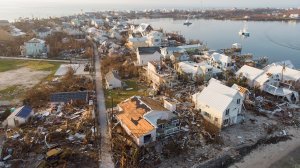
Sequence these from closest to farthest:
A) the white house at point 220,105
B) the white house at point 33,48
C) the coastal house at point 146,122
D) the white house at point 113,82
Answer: the coastal house at point 146,122 < the white house at point 220,105 < the white house at point 113,82 < the white house at point 33,48

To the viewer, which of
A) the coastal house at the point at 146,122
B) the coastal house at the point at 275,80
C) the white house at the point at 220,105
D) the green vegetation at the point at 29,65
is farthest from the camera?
the green vegetation at the point at 29,65

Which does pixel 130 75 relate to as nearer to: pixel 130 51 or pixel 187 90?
pixel 187 90

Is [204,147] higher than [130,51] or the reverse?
the reverse

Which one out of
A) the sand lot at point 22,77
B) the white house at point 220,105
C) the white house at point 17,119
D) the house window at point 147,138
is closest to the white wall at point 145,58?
the sand lot at point 22,77

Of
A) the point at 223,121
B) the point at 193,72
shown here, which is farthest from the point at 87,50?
the point at 223,121

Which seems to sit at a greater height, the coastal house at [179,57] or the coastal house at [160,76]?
the coastal house at [179,57]

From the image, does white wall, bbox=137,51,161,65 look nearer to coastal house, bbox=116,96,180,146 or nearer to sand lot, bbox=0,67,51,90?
sand lot, bbox=0,67,51,90

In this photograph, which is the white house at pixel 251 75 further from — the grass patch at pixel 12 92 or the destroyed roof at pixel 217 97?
the grass patch at pixel 12 92
